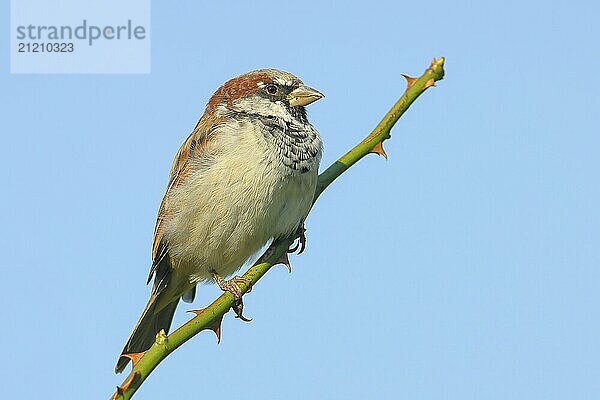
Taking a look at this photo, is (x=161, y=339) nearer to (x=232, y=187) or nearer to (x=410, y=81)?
(x=410, y=81)

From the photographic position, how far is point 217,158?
14.5 ft

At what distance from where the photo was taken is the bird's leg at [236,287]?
295 cm

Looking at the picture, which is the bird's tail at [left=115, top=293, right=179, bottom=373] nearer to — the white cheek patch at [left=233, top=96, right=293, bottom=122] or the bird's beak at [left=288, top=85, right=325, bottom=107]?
the white cheek patch at [left=233, top=96, right=293, bottom=122]

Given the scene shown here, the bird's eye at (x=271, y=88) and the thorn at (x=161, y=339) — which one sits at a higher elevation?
the bird's eye at (x=271, y=88)

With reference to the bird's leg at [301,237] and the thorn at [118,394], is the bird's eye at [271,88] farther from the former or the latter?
the thorn at [118,394]

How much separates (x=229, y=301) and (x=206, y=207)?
1917 millimetres

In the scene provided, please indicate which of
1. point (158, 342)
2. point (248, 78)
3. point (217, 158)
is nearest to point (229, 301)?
point (158, 342)

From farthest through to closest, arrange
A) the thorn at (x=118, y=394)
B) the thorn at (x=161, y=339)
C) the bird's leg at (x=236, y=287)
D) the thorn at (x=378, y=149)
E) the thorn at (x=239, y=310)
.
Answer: the thorn at (x=239, y=310) < the bird's leg at (x=236, y=287) < the thorn at (x=378, y=149) < the thorn at (x=161, y=339) < the thorn at (x=118, y=394)

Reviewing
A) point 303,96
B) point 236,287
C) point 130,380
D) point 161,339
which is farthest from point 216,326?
point 303,96

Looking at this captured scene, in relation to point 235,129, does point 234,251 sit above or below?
below

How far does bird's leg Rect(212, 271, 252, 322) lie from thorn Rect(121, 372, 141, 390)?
678 millimetres

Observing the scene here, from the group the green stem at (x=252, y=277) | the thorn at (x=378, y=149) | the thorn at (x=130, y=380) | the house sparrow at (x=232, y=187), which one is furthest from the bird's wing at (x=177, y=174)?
the thorn at (x=130, y=380)

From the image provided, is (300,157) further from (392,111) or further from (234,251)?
(392,111)

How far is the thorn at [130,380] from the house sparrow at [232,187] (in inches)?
86.1
